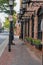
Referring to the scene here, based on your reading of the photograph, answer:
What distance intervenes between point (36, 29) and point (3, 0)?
32480 millimetres

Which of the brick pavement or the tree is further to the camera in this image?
the tree

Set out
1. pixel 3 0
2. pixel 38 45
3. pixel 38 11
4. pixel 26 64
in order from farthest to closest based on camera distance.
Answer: pixel 3 0 < pixel 38 11 < pixel 38 45 < pixel 26 64

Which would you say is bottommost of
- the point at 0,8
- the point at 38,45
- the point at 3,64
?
the point at 0,8

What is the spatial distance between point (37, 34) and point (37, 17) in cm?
171

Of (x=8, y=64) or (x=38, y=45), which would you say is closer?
(x=8, y=64)

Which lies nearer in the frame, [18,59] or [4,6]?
[18,59]

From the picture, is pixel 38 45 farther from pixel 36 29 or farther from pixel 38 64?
pixel 38 64

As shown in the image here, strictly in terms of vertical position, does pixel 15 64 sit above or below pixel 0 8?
above

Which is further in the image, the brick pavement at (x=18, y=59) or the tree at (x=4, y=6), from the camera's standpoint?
the tree at (x=4, y=6)

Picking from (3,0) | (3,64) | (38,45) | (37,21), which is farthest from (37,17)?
(3,0)

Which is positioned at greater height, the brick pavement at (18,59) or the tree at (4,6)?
the brick pavement at (18,59)

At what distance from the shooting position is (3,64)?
14.4 m

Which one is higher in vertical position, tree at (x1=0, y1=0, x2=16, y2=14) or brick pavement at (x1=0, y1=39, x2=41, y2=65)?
brick pavement at (x1=0, y1=39, x2=41, y2=65)

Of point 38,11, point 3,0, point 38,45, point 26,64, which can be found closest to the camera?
point 26,64
